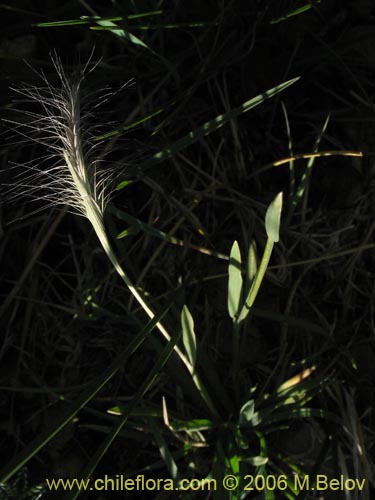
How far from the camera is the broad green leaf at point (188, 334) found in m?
0.63

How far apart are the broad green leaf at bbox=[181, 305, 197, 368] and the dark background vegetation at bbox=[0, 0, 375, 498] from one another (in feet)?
0.58

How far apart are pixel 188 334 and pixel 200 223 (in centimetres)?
29

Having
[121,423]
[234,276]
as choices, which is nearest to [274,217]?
[234,276]

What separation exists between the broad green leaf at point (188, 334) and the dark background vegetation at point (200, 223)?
0.58 feet

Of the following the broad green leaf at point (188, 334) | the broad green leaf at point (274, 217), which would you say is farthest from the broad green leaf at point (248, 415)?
the broad green leaf at point (274, 217)

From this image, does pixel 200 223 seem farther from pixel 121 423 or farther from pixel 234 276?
pixel 121 423

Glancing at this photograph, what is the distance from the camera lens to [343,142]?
91 cm

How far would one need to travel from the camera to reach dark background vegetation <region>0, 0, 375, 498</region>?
84 cm

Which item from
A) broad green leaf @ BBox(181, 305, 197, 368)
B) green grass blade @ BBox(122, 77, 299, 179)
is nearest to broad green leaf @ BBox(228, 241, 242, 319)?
broad green leaf @ BBox(181, 305, 197, 368)

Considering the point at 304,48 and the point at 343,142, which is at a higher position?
the point at 304,48

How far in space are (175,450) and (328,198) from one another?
486 mm

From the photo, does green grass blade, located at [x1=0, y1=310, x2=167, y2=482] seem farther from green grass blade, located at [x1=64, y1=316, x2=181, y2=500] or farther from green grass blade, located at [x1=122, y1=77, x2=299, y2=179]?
green grass blade, located at [x1=122, y1=77, x2=299, y2=179]

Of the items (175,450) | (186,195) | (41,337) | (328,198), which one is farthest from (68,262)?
(328,198)

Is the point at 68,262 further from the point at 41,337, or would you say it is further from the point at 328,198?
the point at 328,198
